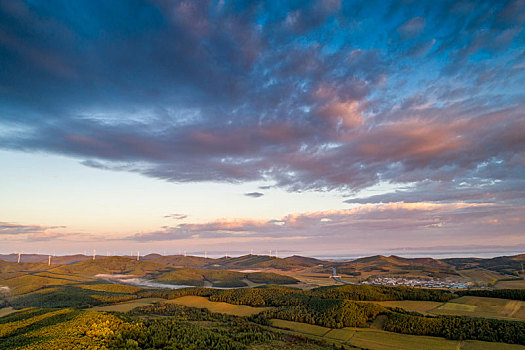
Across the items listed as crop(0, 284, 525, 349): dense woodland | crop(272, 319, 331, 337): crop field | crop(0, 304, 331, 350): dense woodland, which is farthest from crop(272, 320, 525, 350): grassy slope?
crop(0, 304, 331, 350): dense woodland

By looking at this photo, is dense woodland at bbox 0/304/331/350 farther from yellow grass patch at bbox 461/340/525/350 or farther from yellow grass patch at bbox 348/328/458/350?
yellow grass patch at bbox 461/340/525/350

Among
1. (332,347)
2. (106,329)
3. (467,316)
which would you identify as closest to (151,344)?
(106,329)

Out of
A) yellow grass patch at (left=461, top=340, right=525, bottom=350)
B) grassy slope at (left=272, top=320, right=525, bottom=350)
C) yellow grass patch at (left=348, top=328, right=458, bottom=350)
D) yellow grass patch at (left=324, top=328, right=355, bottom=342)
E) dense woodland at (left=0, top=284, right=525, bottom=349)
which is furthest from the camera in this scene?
yellow grass patch at (left=324, top=328, right=355, bottom=342)

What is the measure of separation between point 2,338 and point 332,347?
143985 millimetres

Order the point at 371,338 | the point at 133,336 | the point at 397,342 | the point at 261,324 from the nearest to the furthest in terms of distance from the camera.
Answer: the point at 133,336 < the point at 397,342 < the point at 371,338 < the point at 261,324

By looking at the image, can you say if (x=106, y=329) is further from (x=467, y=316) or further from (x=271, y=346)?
(x=467, y=316)

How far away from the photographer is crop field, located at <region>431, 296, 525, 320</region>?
144m

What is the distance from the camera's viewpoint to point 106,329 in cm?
10756

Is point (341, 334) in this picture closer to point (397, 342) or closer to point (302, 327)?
point (302, 327)

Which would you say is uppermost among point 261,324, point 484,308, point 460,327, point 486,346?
point 460,327

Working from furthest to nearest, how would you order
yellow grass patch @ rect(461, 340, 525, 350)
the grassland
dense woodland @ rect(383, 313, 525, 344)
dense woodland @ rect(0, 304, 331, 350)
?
dense woodland @ rect(383, 313, 525, 344) → the grassland → yellow grass patch @ rect(461, 340, 525, 350) → dense woodland @ rect(0, 304, 331, 350)

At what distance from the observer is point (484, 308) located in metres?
160

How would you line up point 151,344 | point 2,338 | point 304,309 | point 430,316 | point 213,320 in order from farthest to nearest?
point 304,309 < point 213,320 < point 430,316 < point 2,338 < point 151,344

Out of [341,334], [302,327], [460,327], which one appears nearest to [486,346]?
[460,327]
